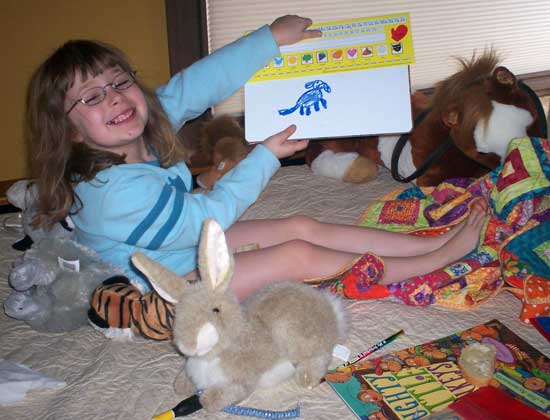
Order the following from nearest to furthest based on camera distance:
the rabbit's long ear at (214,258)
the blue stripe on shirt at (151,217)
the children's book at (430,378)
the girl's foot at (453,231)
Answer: the rabbit's long ear at (214,258), the children's book at (430,378), the blue stripe on shirt at (151,217), the girl's foot at (453,231)

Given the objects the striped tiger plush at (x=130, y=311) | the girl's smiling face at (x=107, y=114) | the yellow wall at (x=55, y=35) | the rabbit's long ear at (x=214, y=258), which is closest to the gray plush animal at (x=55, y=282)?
the striped tiger plush at (x=130, y=311)

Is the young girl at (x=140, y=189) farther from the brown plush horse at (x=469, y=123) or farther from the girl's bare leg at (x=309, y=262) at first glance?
the brown plush horse at (x=469, y=123)

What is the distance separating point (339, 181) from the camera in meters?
1.57

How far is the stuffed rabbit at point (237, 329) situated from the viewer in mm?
738

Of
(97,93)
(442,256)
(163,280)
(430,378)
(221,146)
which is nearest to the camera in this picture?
(163,280)

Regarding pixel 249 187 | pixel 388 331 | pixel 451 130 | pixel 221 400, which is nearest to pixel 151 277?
pixel 221 400

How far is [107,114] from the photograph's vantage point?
987mm

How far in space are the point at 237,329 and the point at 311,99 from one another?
58 cm

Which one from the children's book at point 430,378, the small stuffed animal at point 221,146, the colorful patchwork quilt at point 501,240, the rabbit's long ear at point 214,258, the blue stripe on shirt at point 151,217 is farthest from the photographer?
the small stuffed animal at point 221,146

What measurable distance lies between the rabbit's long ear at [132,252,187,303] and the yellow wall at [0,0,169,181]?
1.14m

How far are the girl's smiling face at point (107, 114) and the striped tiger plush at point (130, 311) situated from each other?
28cm

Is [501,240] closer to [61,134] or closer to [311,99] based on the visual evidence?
[311,99]

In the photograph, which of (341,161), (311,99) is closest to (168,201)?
(311,99)

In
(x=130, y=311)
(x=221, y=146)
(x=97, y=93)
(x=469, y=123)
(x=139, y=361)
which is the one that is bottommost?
(x=139, y=361)
